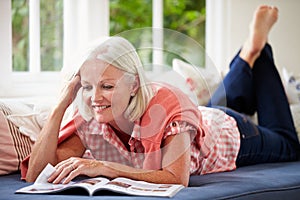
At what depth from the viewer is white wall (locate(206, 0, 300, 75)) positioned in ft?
13.4

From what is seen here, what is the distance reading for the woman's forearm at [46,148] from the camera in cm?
226

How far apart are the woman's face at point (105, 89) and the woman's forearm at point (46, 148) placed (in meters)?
0.21

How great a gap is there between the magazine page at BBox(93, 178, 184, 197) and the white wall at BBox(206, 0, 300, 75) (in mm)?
2086

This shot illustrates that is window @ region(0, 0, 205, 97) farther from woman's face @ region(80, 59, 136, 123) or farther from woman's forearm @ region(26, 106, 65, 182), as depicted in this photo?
woman's face @ region(80, 59, 136, 123)

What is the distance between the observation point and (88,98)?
2.12 m

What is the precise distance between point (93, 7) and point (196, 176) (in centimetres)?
134

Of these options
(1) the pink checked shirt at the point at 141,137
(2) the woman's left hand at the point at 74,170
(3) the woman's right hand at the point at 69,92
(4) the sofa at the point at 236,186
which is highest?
(3) the woman's right hand at the point at 69,92

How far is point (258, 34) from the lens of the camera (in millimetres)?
3266

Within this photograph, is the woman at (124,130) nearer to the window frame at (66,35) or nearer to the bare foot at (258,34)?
the bare foot at (258,34)

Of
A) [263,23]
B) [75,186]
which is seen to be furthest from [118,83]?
[263,23]

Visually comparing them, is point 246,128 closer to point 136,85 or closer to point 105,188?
point 136,85

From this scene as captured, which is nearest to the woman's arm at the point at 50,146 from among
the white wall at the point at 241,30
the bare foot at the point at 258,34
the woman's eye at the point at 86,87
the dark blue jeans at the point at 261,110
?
the woman's eye at the point at 86,87

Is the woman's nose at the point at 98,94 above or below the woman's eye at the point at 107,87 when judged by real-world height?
below

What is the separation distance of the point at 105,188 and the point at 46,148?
386mm
